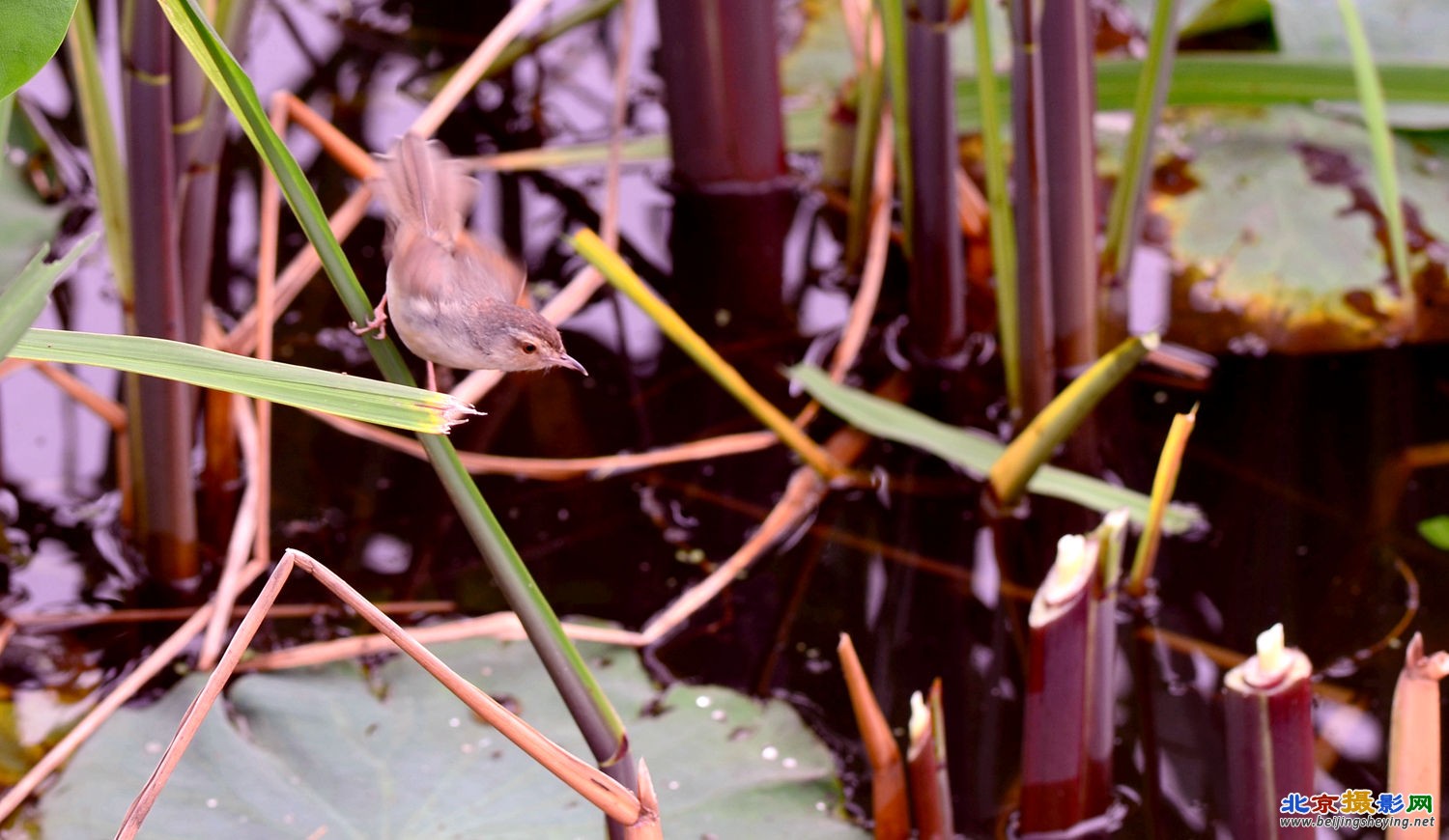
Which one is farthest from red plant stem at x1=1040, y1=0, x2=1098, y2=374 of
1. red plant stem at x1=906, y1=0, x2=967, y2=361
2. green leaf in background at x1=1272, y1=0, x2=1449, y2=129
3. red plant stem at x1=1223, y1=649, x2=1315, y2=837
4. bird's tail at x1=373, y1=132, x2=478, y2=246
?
bird's tail at x1=373, y1=132, x2=478, y2=246

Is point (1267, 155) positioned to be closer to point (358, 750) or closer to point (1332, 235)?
point (1332, 235)

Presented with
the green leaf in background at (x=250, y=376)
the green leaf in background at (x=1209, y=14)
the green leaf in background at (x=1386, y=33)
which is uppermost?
the green leaf in background at (x=1209, y=14)

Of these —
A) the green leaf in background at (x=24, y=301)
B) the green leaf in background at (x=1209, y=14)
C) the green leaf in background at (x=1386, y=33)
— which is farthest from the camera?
the green leaf in background at (x=1209, y=14)

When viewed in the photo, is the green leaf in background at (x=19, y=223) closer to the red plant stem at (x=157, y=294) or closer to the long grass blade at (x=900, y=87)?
the red plant stem at (x=157, y=294)

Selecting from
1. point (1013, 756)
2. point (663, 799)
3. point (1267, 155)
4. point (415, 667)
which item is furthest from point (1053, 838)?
point (1267, 155)

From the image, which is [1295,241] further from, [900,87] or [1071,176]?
[900,87]

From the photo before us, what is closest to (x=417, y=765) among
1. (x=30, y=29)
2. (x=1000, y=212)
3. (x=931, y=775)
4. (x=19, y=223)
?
(x=931, y=775)

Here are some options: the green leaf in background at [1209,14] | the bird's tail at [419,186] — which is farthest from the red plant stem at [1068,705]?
the green leaf in background at [1209,14]
